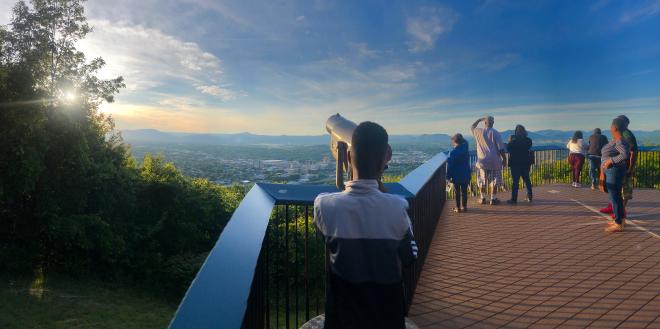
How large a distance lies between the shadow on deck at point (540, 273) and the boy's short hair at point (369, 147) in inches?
94.8

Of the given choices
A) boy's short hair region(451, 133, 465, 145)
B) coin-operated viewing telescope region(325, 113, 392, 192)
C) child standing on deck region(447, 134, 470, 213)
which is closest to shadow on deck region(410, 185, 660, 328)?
child standing on deck region(447, 134, 470, 213)

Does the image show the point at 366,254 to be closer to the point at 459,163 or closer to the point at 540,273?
the point at 540,273

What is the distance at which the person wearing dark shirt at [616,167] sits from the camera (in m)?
6.67

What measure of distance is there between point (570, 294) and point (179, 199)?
23113 mm

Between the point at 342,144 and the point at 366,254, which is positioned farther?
the point at 342,144

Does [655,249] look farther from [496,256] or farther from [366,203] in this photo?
[366,203]

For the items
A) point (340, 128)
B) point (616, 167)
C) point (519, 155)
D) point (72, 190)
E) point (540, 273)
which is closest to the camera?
point (340, 128)

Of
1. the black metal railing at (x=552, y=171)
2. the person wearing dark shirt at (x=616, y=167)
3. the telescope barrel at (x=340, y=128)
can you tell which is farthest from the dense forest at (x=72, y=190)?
the telescope barrel at (x=340, y=128)

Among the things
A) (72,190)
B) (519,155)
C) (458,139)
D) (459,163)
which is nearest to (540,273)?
(459,163)

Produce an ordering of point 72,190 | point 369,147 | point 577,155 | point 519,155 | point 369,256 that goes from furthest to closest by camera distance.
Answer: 1. point 72,190
2. point 577,155
3. point 519,155
4. point 369,147
5. point 369,256

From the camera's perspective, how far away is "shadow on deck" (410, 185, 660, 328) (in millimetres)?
3932

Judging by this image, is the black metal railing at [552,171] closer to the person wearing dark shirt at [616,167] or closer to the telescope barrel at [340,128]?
the person wearing dark shirt at [616,167]

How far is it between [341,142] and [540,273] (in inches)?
152

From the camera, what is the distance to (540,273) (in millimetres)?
5074
